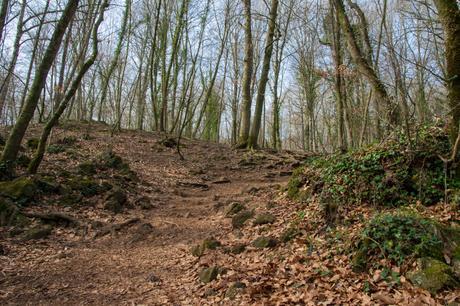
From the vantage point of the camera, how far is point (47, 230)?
6.78 metres

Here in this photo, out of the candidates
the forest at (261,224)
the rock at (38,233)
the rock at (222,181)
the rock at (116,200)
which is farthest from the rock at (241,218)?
the rock at (222,181)

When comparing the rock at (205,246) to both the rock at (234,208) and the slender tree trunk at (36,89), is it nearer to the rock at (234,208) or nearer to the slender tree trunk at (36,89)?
the rock at (234,208)

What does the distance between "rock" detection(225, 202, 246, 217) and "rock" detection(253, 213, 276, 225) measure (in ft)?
3.64

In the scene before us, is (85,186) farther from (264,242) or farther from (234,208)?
(264,242)

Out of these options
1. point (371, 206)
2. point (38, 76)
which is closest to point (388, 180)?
point (371, 206)

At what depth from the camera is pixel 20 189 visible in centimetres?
756

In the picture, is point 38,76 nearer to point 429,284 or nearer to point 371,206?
point 371,206

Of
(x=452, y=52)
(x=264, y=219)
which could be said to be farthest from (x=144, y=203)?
(x=452, y=52)

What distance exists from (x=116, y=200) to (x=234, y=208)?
3.15 meters

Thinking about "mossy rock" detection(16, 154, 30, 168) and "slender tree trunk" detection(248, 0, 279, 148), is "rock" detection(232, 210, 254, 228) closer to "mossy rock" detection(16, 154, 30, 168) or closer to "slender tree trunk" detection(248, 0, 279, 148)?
"mossy rock" detection(16, 154, 30, 168)

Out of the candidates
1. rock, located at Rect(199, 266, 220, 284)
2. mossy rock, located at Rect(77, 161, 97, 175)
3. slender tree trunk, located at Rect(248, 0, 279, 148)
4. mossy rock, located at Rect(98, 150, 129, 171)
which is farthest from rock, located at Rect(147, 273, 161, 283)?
slender tree trunk, located at Rect(248, 0, 279, 148)

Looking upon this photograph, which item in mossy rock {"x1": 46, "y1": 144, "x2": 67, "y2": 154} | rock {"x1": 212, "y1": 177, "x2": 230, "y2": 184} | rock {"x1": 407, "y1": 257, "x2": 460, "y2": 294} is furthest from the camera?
rock {"x1": 212, "y1": 177, "x2": 230, "y2": 184}

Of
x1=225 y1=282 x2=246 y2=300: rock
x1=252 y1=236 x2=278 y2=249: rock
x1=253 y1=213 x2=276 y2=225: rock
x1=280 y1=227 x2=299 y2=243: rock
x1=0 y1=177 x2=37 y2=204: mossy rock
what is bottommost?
x1=225 y1=282 x2=246 y2=300: rock

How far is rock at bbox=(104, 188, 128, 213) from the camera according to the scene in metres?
8.40
